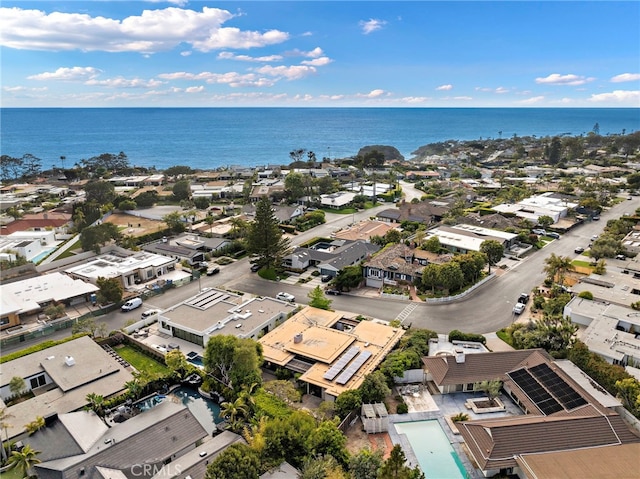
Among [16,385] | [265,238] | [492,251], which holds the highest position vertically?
[265,238]

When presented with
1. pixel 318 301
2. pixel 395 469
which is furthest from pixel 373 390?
pixel 318 301

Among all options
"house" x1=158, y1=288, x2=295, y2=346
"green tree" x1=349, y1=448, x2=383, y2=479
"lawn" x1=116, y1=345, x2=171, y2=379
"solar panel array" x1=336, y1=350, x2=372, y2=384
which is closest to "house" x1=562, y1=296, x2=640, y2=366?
"solar panel array" x1=336, y1=350, x2=372, y2=384

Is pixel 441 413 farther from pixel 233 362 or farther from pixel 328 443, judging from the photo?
pixel 233 362

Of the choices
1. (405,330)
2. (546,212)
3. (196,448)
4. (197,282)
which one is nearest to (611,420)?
(405,330)

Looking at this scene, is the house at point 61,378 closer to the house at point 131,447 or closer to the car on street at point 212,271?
the house at point 131,447

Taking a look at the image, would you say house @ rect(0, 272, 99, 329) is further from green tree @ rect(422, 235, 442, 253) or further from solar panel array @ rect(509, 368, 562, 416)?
solar panel array @ rect(509, 368, 562, 416)

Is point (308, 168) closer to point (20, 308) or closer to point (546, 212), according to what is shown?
point (546, 212)
